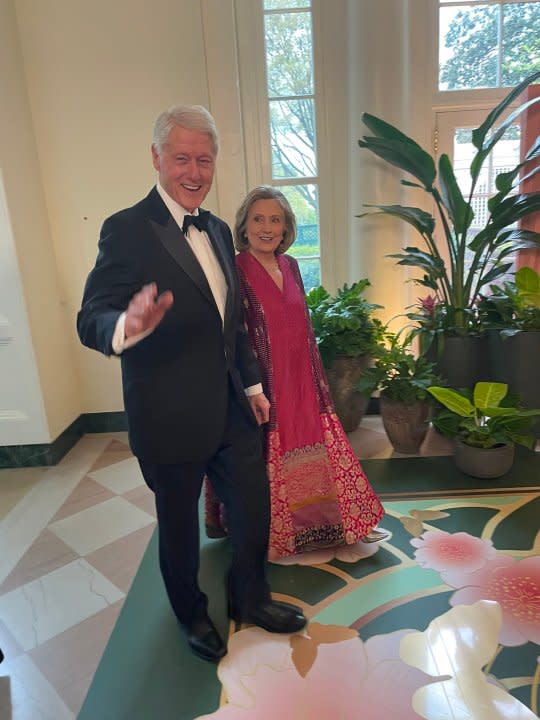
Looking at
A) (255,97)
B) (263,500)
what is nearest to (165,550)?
(263,500)

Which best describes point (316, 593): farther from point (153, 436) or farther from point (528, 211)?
point (528, 211)

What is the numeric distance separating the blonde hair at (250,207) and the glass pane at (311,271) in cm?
143

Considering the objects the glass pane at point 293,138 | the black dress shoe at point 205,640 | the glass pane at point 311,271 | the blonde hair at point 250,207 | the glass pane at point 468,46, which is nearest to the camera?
the black dress shoe at point 205,640

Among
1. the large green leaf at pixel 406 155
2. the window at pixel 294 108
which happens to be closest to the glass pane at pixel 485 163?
the large green leaf at pixel 406 155

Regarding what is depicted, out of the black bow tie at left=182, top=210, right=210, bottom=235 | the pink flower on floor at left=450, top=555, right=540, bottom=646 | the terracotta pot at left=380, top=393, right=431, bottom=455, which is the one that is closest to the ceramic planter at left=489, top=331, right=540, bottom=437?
the terracotta pot at left=380, top=393, right=431, bottom=455

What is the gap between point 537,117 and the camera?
8.95ft

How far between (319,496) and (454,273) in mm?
1550

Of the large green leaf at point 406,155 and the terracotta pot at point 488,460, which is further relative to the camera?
the large green leaf at point 406,155

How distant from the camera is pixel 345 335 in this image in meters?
2.66

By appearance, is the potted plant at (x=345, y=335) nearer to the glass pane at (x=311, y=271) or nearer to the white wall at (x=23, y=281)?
the glass pane at (x=311, y=271)

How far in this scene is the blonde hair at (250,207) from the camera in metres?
1.67

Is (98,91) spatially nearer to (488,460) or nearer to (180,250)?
(180,250)

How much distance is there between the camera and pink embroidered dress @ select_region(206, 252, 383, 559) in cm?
170

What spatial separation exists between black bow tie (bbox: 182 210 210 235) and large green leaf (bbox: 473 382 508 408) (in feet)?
5.09
